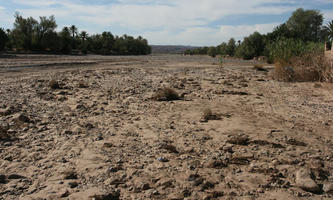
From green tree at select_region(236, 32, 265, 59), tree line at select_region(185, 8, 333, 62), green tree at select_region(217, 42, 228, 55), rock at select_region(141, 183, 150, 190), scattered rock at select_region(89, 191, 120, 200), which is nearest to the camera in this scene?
scattered rock at select_region(89, 191, 120, 200)

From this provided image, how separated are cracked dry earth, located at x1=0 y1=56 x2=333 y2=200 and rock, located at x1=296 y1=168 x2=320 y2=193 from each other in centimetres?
1

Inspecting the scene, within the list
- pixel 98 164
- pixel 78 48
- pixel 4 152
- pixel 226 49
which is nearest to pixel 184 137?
pixel 98 164

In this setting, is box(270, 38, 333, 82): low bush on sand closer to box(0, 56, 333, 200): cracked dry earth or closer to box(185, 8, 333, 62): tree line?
box(0, 56, 333, 200): cracked dry earth

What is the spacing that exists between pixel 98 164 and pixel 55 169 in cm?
65

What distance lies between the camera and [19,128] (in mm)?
6434

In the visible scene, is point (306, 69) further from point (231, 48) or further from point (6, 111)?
point (231, 48)

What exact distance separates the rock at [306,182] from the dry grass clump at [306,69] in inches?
424

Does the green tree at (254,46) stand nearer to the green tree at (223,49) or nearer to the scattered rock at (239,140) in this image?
the green tree at (223,49)

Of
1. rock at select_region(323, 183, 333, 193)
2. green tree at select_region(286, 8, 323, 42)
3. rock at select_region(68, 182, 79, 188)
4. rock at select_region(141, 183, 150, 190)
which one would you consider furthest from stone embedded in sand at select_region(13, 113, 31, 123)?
green tree at select_region(286, 8, 323, 42)

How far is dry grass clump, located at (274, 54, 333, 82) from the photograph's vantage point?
13.8 m

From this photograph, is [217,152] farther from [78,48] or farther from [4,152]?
[78,48]

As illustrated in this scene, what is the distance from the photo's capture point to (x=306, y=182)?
13.1ft

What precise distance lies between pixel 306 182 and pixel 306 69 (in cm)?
1228

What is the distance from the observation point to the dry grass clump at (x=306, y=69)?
13.8 metres
